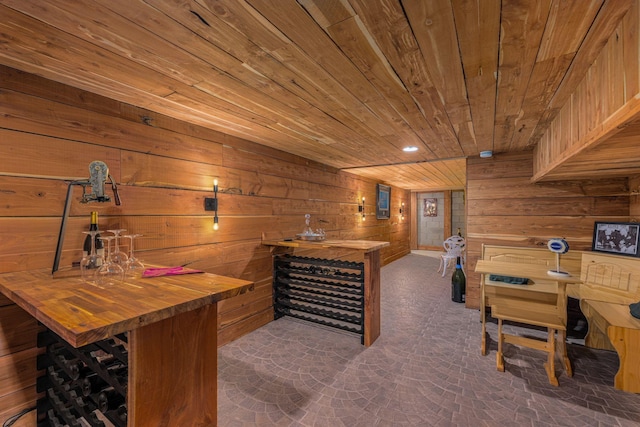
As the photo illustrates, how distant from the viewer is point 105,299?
3.56 ft

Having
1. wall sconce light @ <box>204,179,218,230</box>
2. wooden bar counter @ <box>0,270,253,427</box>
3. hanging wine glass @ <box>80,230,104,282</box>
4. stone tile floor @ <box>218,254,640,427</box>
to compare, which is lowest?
stone tile floor @ <box>218,254,640,427</box>

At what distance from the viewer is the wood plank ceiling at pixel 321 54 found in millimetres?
1065

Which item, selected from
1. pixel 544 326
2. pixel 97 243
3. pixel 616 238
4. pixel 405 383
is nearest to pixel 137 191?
pixel 97 243

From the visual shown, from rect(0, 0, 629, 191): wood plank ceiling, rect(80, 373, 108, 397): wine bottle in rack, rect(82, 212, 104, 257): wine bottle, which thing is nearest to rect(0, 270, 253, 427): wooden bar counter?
rect(82, 212, 104, 257): wine bottle

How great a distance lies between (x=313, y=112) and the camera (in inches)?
83.9

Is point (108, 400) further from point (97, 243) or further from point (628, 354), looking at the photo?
point (628, 354)

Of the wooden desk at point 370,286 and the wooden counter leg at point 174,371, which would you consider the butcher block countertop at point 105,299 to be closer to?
the wooden counter leg at point 174,371

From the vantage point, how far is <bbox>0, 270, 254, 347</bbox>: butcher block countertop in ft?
2.81

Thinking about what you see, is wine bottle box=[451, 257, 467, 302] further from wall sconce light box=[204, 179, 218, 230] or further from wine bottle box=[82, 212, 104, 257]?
wine bottle box=[82, 212, 104, 257]

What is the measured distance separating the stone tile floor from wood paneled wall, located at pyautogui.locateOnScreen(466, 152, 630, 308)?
111cm

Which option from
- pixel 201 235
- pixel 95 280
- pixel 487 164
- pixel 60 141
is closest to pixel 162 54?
pixel 60 141

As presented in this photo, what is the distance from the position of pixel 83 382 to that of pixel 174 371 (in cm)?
57

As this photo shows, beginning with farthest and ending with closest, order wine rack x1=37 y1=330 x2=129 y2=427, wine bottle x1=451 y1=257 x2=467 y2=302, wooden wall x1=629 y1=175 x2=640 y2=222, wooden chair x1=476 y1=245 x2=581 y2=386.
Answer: wine bottle x1=451 y1=257 x2=467 y2=302, wooden wall x1=629 y1=175 x2=640 y2=222, wooden chair x1=476 y1=245 x2=581 y2=386, wine rack x1=37 y1=330 x2=129 y2=427

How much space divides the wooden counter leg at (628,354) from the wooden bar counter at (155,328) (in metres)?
2.58
